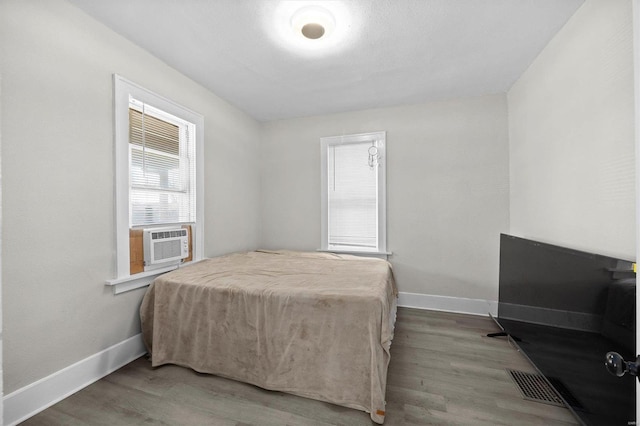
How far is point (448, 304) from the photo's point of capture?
3.12 m

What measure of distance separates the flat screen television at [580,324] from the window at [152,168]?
298 centimetres

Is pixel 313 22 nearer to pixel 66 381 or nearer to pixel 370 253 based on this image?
pixel 370 253

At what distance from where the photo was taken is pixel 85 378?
181 cm

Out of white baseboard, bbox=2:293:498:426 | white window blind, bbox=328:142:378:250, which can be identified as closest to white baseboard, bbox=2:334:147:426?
white baseboard, bbox=2:293:498:426

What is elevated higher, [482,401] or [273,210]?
[273,210]

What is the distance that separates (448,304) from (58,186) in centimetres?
380

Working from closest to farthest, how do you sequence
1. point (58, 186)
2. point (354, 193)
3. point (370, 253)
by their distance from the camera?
point (58, 186)
point (370, 253)
point (354, 193)

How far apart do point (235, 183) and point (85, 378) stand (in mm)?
2273

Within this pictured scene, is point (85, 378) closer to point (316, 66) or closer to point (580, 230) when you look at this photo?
point (316, 66)

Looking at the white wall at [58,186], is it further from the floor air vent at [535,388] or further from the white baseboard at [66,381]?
the floor air vent at [535,388]

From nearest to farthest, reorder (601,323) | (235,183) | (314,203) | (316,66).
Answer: (601,323), (316,66), (235,183), (314,203)

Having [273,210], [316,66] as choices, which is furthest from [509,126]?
[273,210]

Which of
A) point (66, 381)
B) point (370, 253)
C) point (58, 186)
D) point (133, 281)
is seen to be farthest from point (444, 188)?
point (66, 381)

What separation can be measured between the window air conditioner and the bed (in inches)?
7.4
